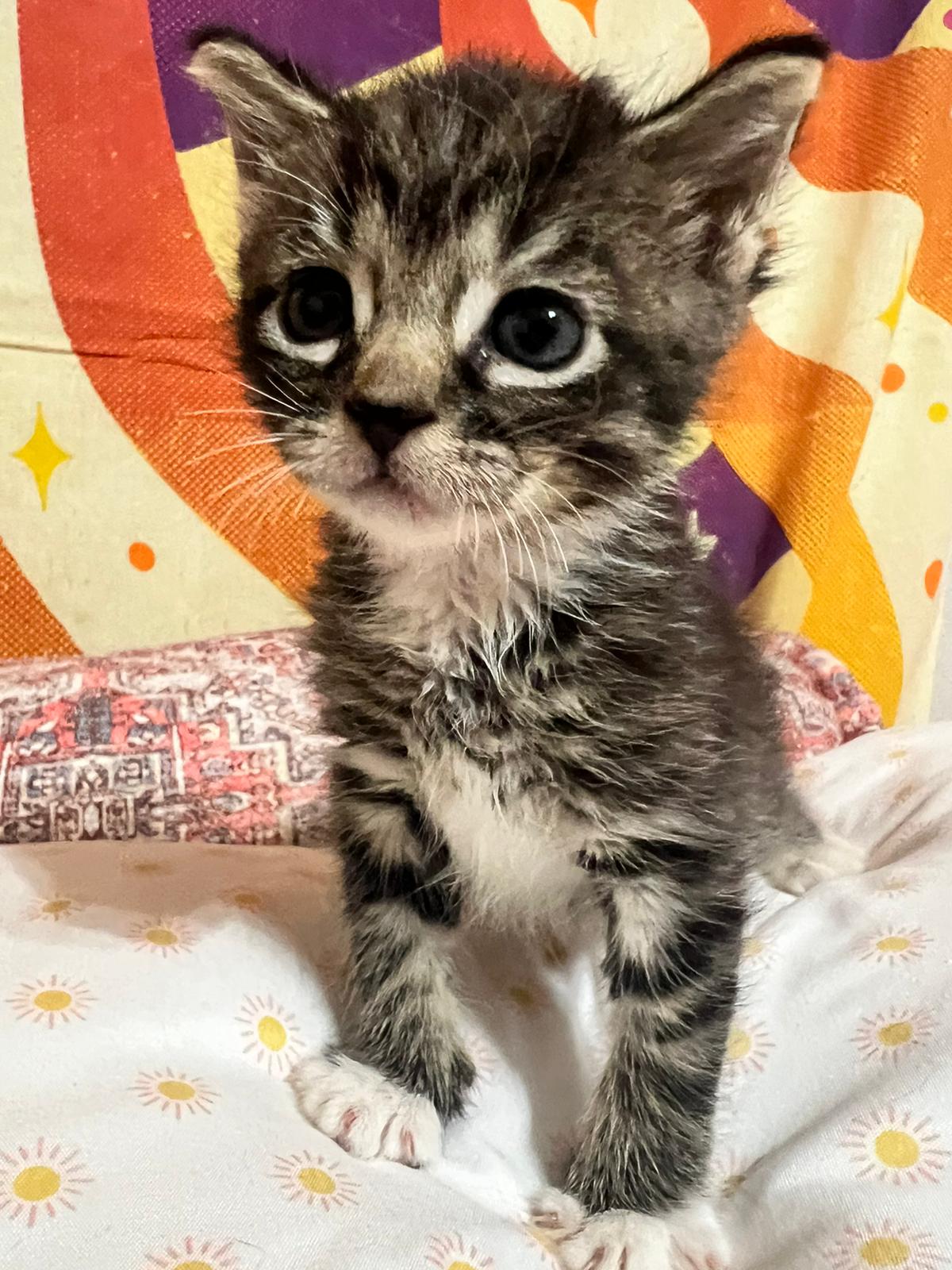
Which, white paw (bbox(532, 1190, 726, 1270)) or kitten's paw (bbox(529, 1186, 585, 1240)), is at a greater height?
white paw (bbox(532, 1190, 726, 1270))

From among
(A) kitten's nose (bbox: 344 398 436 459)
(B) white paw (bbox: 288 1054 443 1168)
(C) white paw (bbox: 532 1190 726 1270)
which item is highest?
(A) kitten's nose (bbox: 344 398 436 459)

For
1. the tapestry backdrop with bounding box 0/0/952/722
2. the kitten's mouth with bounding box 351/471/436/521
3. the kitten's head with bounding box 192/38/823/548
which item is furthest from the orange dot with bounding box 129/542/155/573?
the kitten's mouth with bounding box 351/471/436/521

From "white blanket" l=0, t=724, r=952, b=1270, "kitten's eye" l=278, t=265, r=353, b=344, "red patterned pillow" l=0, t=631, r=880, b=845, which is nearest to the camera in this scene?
"white blanket" l=0, t=724, r=952, b=1270

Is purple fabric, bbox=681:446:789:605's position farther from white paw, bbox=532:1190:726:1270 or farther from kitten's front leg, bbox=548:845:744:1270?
white paw, bbox=532:1190:726:1270

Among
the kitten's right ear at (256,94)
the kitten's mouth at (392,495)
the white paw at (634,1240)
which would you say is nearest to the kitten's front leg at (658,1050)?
the white paw at (634,1240)

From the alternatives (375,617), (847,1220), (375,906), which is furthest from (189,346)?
(847,1220)

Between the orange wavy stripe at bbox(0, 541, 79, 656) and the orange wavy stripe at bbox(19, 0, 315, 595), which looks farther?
the orange wavy stripe at bbox(0, 541, 79, 656)

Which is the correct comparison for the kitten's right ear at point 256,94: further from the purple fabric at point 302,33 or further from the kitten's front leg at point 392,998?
the purple fabric at point 302,33

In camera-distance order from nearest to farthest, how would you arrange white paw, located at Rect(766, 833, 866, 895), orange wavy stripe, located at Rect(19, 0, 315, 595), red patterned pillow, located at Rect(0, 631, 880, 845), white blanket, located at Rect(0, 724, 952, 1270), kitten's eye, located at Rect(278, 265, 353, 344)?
white blanket, located at Rect(0, 724, 952, 1270), kitten's eye, located at Rect(278, 265, 353, 344), white paw, located at Rect(766, 833, 866, 895), red patterned pillow, located at Rect(0, 631, 880, 845), orange wavy stripe, located at Rect(19, 0, 315, 595)

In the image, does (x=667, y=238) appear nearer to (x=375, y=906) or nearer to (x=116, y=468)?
(x=375, y=906)
